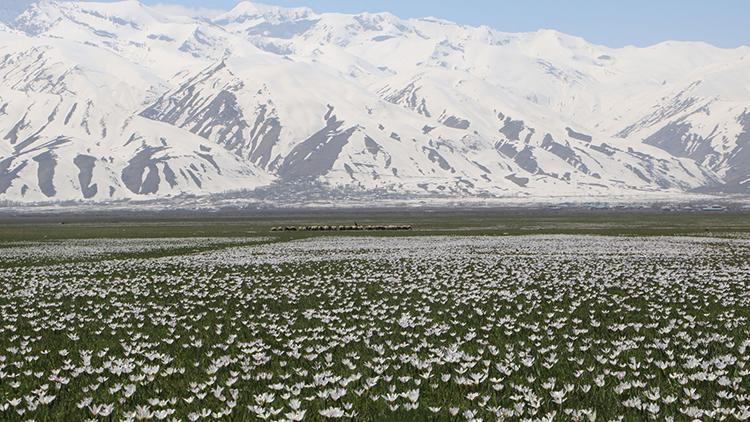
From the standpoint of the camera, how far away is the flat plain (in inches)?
500

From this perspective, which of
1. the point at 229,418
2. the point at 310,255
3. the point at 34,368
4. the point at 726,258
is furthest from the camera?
the point at 310,255

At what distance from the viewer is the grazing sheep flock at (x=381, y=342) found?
500 inches

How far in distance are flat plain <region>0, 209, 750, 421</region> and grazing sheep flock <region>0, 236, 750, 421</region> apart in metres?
0.07

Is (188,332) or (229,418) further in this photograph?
(188,332)

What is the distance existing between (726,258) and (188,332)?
33.4 meters

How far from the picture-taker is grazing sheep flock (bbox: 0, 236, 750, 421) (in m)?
12.7

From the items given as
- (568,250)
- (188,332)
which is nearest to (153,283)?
(188,332)

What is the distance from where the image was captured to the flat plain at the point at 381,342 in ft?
41.6

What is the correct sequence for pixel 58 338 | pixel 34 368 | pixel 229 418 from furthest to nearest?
pixel 58 338 < pixel 34 368 < pixel 229 418

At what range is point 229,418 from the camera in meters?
12.2

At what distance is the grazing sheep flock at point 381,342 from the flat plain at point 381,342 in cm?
7

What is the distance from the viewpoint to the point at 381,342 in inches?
744

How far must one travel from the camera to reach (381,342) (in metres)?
18.9

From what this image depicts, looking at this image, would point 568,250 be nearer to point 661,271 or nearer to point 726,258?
point 726,258
